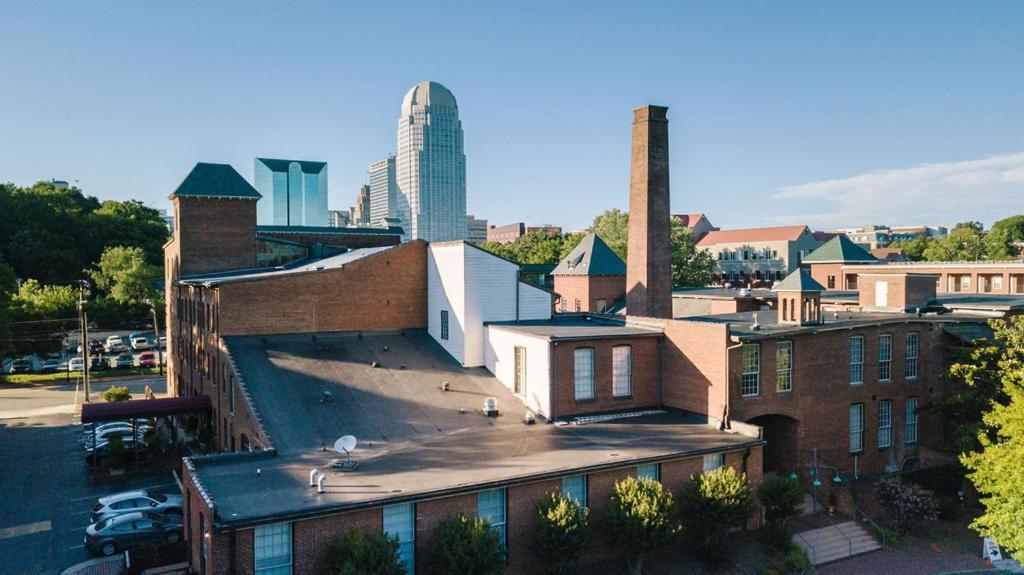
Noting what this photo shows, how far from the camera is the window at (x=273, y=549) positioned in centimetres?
1766

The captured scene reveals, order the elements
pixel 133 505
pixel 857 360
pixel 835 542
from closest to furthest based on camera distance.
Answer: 1. pixel 133 505
2. pixel 835 542
3. pixel 857 360

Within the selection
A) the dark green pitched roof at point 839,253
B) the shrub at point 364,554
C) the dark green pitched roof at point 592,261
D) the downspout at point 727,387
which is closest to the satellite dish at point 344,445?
the shrub at point 364,554

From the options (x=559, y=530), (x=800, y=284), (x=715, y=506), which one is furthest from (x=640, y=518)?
(x=800, y=284)

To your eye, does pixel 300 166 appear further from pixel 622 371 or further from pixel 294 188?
pixel 622 371

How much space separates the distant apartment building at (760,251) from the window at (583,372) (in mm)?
79298

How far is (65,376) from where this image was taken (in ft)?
194

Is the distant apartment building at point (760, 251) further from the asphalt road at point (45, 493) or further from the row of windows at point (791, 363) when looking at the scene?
the asphalt road at point (45, 493)

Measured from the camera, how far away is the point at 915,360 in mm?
32844

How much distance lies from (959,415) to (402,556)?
81.0 ft

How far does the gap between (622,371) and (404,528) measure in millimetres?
12645

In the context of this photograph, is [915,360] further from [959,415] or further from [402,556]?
[402,556]

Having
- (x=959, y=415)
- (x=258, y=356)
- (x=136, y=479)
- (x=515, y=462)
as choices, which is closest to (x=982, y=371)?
(x=959, y=415)

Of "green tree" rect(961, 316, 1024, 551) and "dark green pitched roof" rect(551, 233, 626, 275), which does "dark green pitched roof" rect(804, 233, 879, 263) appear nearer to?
"dark green pitched roof" rect(551, 233, 626, 275)

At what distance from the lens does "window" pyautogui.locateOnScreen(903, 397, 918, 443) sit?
108ft
